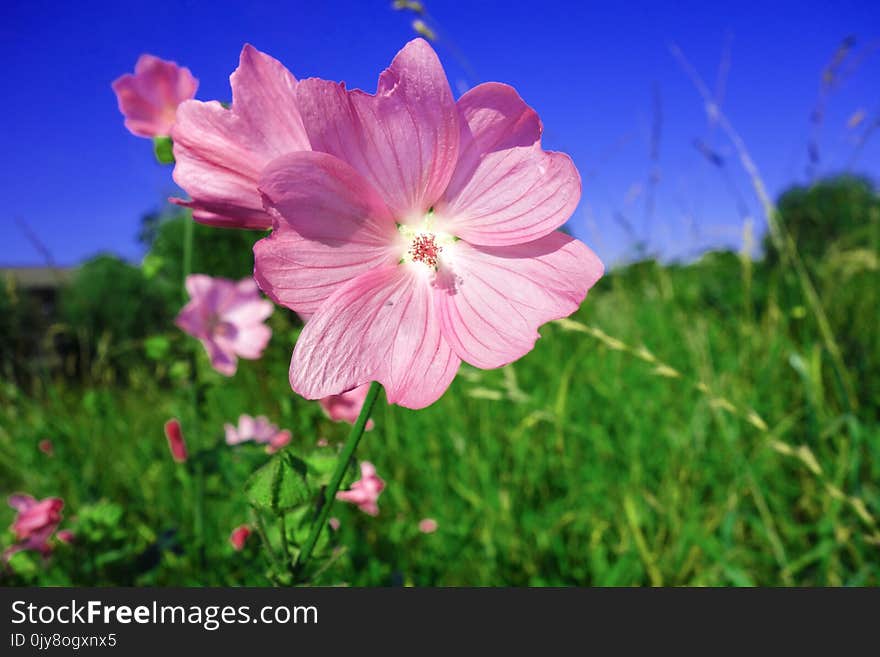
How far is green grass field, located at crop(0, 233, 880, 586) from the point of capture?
46.0 inches

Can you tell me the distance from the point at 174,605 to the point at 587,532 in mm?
1004

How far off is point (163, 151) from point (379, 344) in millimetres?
397

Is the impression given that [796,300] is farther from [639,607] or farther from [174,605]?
[174,605]

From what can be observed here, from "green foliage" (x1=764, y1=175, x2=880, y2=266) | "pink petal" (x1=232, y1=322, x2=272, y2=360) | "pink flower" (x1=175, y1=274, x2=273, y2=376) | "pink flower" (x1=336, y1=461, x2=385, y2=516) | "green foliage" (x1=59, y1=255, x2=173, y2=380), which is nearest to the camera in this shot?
"pink flower" (x1=336, y1=461, x2=385, y2=516)

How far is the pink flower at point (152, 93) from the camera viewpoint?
2.59ft

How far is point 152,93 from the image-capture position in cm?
82

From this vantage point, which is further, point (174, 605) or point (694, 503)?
point (694, 503)

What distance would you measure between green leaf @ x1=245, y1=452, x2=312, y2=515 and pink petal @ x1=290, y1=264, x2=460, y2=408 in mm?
109

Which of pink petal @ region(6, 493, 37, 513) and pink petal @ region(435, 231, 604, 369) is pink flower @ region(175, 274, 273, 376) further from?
pink petal @ region(435, 231, 604, 369)

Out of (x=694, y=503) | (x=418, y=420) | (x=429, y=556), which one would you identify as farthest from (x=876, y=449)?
(x=418, y=420)

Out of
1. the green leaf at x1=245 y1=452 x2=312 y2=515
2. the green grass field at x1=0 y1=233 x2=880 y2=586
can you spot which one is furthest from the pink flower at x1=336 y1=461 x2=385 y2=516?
the green leaf at x1=245 y1=452 x2=312 y2=515

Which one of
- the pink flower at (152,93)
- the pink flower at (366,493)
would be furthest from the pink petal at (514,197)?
the pink flower at (366,493)

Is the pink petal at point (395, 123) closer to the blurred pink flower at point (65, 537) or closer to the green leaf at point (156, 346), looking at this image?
the blurred pink flower at point (65, 537)

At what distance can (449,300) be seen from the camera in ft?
1.53
